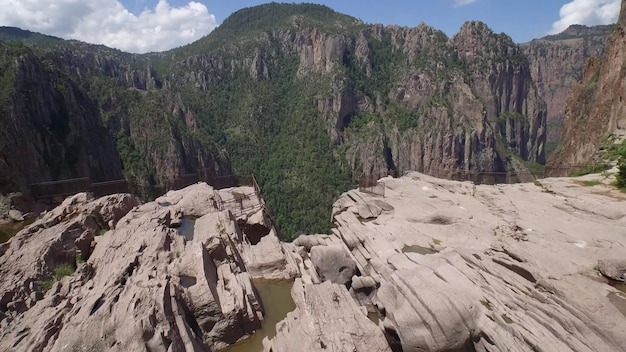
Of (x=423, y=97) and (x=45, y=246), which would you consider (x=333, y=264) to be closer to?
(x=45, y=246)

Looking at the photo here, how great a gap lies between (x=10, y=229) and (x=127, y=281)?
1095cm

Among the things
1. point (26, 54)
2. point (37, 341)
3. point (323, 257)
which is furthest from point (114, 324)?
point (26, 54)

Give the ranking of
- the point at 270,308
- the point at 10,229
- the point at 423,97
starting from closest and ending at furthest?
the point at 270,308
the point at 10,229
the point at 423,97

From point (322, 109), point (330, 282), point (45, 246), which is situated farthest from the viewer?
point (322, 109)

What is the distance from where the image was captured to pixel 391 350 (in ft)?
44.3

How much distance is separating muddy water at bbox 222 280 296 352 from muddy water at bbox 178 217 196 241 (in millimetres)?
4589

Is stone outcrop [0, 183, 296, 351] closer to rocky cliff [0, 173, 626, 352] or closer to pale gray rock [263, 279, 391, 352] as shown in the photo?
rocky cliff [0, 173, 626, 352]

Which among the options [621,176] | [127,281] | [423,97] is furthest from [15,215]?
[423,97]

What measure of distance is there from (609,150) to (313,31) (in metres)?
167

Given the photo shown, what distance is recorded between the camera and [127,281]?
47.0ft

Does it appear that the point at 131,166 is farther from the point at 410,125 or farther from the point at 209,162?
the point at 410,125

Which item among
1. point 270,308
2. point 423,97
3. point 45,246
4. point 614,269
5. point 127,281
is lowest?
point 270,308

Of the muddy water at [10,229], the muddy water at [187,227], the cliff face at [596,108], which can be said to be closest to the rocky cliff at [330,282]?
the muddy water at [187,227]

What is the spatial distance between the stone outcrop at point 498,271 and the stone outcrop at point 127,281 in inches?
204
